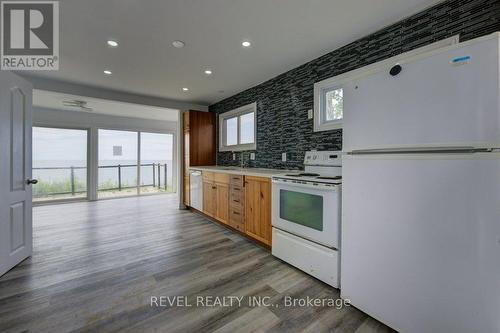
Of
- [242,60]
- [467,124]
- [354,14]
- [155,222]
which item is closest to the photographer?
[467,124]

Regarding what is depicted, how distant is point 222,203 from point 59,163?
4952mm

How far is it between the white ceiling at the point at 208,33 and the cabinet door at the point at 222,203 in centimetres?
183

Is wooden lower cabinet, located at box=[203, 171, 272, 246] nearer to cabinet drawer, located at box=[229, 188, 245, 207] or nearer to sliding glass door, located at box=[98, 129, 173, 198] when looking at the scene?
cabinet drawer, located at box=[229, 188, 245, 207]

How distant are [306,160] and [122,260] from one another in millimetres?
2454

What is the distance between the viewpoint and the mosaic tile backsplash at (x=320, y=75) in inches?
66.5

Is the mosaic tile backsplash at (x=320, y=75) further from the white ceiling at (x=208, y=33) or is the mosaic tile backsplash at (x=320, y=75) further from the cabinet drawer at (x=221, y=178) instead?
the cabinet drawer at (x=221, y=178)

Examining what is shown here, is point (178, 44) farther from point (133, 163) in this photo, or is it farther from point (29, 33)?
point (133, 163)

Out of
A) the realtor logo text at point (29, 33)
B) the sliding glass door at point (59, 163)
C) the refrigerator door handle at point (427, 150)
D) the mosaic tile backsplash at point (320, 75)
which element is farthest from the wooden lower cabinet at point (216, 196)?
the sliding glass door at point (59, 163)

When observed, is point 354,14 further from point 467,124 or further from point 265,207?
point 265,207

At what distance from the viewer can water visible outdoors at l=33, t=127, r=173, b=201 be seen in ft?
17.7

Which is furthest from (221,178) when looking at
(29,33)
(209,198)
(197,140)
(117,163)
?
(117,163)

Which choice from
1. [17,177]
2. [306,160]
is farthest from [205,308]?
[17,177]

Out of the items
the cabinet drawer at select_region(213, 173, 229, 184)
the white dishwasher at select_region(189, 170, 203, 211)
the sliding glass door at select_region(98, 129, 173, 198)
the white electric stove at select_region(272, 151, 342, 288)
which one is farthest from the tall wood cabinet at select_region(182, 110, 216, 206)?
the white electric stove at select_region(272, 151, 342, 288)

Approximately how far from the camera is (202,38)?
93.1 inches
